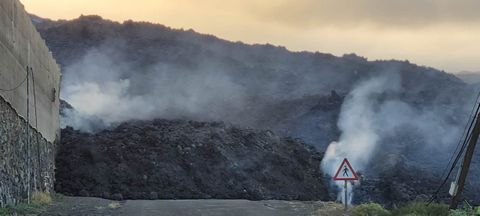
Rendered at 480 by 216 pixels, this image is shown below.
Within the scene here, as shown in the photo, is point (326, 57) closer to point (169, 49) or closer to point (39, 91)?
point (169, 49)

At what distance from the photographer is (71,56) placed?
61.1 m

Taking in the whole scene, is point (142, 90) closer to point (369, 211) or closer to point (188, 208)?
point (188, 208)

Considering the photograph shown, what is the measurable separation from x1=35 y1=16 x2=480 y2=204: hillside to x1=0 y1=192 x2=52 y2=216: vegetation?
11456 mm

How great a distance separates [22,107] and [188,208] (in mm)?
5688

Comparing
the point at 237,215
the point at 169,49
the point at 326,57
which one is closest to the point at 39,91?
the point at 237,215

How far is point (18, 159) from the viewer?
16156mm

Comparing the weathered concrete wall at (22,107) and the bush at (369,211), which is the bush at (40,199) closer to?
the weathered concrete wall at (22,107)

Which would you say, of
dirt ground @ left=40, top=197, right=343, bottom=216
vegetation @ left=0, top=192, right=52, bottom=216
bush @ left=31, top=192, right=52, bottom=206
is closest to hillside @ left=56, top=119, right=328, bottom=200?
dirt ground @ left=40, top=197, right=343, bottom=216

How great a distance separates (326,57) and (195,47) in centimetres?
1420

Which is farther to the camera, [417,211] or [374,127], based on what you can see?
[374,127]

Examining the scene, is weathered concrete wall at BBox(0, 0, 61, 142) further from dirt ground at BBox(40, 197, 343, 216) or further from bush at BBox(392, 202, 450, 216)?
bush at BBox(392, 202, 450, 216)

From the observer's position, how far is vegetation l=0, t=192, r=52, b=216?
1365 centimetres

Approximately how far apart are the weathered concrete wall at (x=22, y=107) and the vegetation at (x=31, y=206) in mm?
214

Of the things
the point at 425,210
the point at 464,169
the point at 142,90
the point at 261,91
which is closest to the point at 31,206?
the point at 425,210
